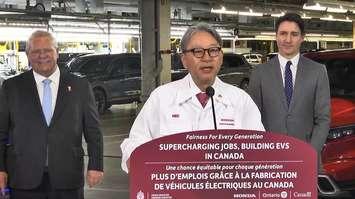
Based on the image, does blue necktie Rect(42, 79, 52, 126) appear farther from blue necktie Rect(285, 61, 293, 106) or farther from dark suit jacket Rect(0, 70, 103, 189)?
blue necktie Rect(285, 61, 293, 106)

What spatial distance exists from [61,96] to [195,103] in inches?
60.9

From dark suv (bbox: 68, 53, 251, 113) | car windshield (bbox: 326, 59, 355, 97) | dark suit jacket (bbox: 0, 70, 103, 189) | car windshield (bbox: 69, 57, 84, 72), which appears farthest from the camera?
dark suv (bbox: 68, 53, 251, 113)

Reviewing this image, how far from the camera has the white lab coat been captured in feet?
10.1

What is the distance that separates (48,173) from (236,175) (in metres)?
1.87

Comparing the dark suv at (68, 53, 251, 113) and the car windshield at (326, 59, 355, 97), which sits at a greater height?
the car windshield at (326, 59, 355, 97)

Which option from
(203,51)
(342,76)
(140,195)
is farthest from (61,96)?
(342,76)

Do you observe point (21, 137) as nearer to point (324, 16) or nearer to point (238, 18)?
point (324, 16)

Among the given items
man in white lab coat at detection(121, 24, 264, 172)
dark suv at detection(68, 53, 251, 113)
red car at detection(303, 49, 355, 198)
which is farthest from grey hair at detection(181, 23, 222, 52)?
dark suv at detection(68, 53, 251, 113)

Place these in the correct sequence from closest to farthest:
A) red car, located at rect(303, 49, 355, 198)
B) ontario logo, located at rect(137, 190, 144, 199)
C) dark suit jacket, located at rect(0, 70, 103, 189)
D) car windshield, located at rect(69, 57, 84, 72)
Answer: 1. ontario logo, located at rect(137, 190, 144, 199)
2. dark suit jacket, located at rect(0, 70, 103, 189)
3. red car, located at rect(303, 49, 355, 198)
4. car windshield, located at rect(69, 57, 84, 72)

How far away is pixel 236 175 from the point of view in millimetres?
2826

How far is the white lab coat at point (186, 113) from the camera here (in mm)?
3064

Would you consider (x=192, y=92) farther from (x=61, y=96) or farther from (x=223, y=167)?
(x=61, y=96)

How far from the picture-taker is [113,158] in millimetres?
12031

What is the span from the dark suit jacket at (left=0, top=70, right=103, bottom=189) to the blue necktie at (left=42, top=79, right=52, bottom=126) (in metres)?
0.04
